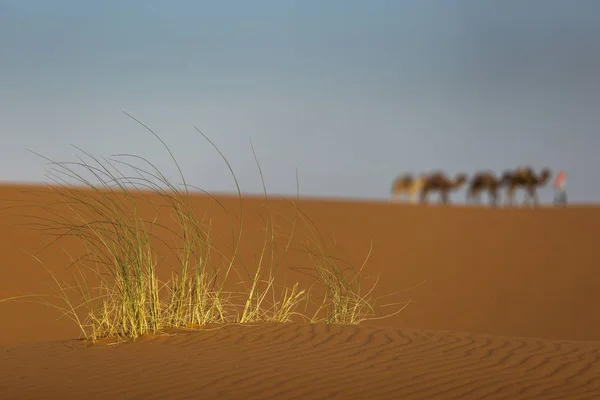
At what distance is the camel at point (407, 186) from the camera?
41.0 metres

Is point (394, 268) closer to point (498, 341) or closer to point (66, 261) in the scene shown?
point (66, 261)

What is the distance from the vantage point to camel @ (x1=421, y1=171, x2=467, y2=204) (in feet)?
130

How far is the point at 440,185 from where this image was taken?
3962cm

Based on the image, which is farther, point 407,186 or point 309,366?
point 407,186

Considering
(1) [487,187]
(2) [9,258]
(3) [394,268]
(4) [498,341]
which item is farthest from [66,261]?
(1) [487,187]

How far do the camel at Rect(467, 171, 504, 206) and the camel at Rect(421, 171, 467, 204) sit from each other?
1.43 m

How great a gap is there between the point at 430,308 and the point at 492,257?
193 inches

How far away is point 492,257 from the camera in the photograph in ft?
69.7

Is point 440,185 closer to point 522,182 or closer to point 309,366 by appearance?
point 522,182

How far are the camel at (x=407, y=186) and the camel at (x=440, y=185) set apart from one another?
0.69m

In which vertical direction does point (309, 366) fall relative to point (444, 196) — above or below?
above

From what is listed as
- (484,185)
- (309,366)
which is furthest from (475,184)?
(309,366)

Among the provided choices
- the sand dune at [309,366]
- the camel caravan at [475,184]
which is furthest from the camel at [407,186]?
the sand dune at [309,366]

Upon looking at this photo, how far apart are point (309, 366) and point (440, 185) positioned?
33.5m
